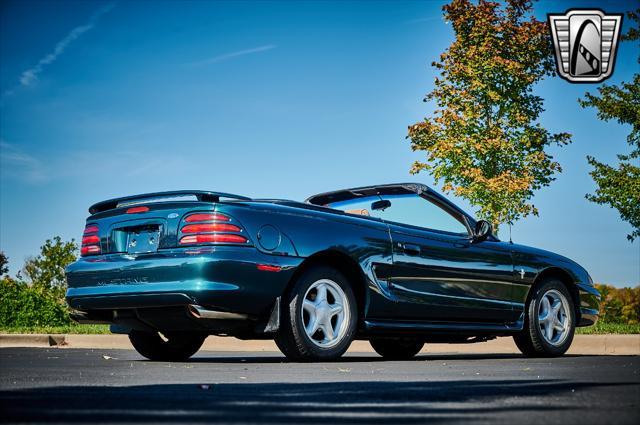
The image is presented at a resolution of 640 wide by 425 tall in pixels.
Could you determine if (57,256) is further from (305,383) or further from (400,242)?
(305,383)

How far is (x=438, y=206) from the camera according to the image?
7.75 meters

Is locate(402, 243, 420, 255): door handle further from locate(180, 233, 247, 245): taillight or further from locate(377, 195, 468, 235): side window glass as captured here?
locate(180, 233, 247, 245): taillight

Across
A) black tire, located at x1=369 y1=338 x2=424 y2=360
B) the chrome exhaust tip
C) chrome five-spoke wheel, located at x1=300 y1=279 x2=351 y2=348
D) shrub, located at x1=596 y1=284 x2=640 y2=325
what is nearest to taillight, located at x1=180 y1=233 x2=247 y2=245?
the chrome exhaust tip

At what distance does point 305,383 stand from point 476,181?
19.0 m

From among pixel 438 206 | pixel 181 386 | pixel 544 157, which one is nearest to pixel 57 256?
pixel 544 157

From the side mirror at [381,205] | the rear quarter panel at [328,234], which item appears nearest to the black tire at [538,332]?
the side mirror at [381,205]

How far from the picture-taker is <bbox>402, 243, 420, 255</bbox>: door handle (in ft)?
22.7

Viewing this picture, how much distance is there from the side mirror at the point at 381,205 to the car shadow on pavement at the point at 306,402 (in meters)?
3.00

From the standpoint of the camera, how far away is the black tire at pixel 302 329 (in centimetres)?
602

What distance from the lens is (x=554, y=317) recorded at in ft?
27.3

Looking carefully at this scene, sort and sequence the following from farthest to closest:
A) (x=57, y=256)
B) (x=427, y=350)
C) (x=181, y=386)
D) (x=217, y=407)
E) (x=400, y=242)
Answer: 1. (x=57, y=256)
2. (x=427, y=350)
3. (x=400, y=242)
4. (x=181, y=386)
5. (x=217, y=407)

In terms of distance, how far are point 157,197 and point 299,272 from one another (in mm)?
1274

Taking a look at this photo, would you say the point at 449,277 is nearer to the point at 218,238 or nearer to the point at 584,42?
the point at 218,238

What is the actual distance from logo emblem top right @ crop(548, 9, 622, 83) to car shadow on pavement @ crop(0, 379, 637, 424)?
31.6ft
